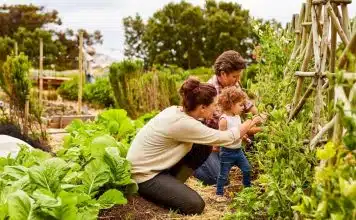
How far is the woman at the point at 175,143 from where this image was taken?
4.30 m

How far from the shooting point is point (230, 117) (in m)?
4.69

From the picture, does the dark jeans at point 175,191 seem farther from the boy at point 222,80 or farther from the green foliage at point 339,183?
the green foliage at point 339,183

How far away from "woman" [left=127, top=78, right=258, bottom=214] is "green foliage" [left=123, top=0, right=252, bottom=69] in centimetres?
2670

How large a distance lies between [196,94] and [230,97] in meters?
0.40

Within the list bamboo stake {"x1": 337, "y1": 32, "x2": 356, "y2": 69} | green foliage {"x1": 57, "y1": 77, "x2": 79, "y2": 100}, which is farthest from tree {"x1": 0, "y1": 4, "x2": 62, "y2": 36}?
bamboo stake {"x1": 337, "y1": 32, "x2": 356, "y2": 69}

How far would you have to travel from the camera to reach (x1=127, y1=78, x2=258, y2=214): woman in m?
4.30

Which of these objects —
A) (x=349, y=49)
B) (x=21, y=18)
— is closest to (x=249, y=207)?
(x=349, y=49)

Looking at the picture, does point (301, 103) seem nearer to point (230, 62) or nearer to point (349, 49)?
point (349, 49)

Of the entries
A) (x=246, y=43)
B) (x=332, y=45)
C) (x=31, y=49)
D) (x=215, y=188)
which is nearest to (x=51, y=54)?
(x=31, y=49)

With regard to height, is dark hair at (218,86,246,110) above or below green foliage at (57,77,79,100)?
above

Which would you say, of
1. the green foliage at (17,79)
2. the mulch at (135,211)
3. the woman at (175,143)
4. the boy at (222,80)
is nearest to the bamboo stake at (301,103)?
the woman at (175,143)

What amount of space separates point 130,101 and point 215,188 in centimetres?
632

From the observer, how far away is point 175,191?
14.5 ft

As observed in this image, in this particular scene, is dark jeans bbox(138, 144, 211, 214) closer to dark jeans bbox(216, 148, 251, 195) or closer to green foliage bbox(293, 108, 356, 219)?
dark jeans bbox(216, 148, 251, 195)
